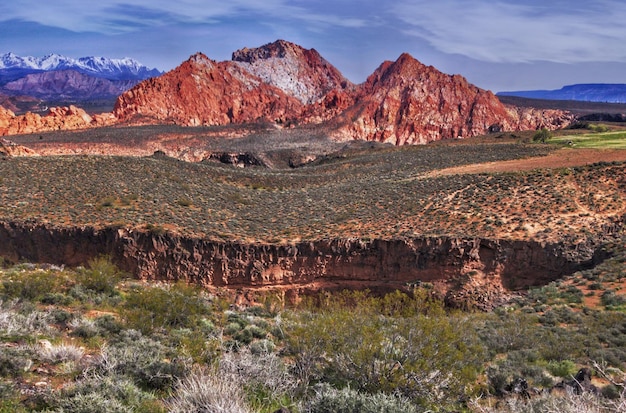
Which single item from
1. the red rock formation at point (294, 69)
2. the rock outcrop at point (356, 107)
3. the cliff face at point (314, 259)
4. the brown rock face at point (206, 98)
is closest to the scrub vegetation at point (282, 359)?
the cliff face at point (314, 259)

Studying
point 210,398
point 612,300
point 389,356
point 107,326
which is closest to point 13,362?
point 107,326

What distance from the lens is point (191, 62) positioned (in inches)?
4729

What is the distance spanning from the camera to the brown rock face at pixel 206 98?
343 ft

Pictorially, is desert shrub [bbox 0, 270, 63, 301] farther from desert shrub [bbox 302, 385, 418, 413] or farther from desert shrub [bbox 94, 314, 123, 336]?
desert shrub [bbox 302, 385, 418, 413]

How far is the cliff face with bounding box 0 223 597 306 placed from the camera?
1922 centimetres

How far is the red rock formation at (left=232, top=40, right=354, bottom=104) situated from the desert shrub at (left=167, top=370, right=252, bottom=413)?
147 meters

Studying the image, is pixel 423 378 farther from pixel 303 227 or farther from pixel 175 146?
pixel 175 146

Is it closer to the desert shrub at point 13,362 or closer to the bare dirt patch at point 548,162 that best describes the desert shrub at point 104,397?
the desert shrub at point 13,362

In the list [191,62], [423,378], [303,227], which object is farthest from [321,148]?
[423,378]

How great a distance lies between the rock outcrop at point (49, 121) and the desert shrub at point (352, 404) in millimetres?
88388

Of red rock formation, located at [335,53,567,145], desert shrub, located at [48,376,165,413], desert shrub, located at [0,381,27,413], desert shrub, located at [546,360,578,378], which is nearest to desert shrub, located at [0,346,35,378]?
desert shrub, located at [0,381,27,413]

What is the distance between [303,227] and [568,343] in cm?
1372

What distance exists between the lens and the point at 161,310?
11.2 meters

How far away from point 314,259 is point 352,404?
14263 mm
